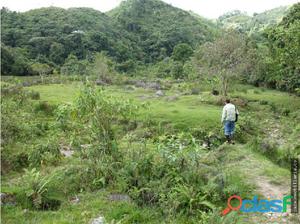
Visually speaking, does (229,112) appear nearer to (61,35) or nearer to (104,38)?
(61,35)

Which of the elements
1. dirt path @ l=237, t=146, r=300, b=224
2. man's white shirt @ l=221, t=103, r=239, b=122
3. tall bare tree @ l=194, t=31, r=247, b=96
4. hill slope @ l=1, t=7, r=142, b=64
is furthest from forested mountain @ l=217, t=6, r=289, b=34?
dirt path @ l=237, t=146, r=300, b=224

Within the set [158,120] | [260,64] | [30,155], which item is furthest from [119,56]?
[30,155]

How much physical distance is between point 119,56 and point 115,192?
88.4 metres

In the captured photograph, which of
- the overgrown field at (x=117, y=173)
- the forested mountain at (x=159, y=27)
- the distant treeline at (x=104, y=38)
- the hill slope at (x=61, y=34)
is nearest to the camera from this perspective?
the overgrown field at (x=117, y=173)

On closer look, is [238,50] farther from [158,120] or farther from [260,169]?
[260,169]

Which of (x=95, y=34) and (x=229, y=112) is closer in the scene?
(x=229, y=112)

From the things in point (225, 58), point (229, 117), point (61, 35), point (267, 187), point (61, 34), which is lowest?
point (267, 187)

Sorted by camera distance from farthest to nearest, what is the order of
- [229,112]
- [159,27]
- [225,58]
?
[159,27] → [225,58] → [229,112]

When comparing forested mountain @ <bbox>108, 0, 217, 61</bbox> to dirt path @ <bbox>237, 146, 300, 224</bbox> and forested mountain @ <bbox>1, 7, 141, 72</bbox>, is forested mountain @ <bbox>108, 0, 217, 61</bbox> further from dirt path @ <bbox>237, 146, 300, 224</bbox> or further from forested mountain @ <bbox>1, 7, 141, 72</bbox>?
dirt path @ <bbox>237, 146, 300, 224</bbox>

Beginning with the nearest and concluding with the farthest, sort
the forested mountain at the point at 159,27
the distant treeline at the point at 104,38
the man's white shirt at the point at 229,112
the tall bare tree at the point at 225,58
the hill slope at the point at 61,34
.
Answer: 1. the man's white shirt at the point at 229,112
2. the tall bare tree at the point at 225,58
3. the distant treeline at the point at 104,38
4. the hill slope at the point at 61,34
5. the forested mountain at the point at 159,27

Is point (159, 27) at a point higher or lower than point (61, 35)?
higher

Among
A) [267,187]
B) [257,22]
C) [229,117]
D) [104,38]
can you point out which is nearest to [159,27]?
[104,38]

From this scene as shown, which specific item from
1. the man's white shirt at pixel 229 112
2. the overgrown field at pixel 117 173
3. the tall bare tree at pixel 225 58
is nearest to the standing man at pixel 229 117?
the man's white shirt at pixel 229 112

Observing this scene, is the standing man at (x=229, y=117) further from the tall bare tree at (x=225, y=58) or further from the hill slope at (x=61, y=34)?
the hill slope at (x=61, y=34)
